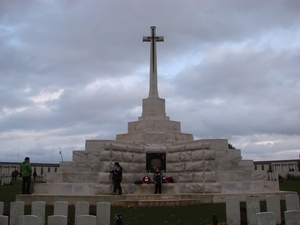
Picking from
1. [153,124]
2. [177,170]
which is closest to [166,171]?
[177,170]

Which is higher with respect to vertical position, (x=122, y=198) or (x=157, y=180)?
(x=157, y=180)

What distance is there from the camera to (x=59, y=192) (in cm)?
1441

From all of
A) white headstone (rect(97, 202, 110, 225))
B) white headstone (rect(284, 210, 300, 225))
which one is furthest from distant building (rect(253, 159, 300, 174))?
white headstone (rect(284, 210, 300, 225))

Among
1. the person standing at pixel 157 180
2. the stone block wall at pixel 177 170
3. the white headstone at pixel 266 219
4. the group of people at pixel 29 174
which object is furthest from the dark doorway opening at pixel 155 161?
the white headstone at pixel 266 219

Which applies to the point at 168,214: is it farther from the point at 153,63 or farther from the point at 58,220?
the point at 153,63

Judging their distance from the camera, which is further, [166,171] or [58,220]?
[166,171]

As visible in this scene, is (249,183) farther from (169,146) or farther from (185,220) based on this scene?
(185,220)

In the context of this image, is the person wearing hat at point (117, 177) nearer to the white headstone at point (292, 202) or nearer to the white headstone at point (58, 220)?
the white headstone at point (292, 202)

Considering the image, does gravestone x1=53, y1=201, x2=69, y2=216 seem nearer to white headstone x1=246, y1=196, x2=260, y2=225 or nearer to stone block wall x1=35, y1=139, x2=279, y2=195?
white headstone x1=246, y1=196, x2=260, y2=225

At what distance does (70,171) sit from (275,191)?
8.56 meters

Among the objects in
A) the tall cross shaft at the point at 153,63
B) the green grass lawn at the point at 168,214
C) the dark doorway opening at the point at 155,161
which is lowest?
the green grass lawn at the point at 168,214

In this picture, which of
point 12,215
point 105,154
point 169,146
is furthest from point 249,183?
point 12,215

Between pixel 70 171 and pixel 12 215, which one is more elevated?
pixel 70 171

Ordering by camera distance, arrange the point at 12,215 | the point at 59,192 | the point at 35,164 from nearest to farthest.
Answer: the point at 12,215
the point at 59,192
the point at 35,164
